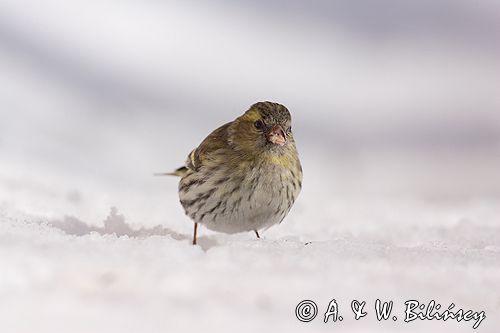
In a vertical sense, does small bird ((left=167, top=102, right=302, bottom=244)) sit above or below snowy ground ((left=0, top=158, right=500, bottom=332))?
above

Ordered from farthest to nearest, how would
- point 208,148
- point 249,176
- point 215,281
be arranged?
point 208,148 → point 249,176 → point 215,281

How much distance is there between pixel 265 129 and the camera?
2406mm

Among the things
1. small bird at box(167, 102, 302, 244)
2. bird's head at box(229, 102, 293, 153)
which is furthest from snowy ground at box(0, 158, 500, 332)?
bird's head at box(229, 102, 293, 153)

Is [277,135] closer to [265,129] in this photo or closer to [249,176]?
[265,129]

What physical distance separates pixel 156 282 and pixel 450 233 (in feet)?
4.84

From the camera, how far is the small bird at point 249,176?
7.68 ft

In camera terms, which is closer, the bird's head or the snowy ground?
the snowy ground

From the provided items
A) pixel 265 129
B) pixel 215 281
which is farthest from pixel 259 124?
pixel 215 281

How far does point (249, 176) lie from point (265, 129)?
6.9 inches

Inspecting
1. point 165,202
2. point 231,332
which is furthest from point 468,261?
point 165,202

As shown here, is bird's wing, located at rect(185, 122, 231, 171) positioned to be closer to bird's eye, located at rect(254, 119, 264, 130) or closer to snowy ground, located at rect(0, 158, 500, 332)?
bird's eye, located at rect(254, 119, 264, 130)

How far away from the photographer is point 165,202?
3258 mm

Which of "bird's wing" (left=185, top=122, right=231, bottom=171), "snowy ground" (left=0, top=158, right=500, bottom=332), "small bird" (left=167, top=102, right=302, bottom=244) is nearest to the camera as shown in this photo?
"snowy ground" (left=0, top=158, right=500, bottom=332)

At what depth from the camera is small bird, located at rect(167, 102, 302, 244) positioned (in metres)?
2.34
